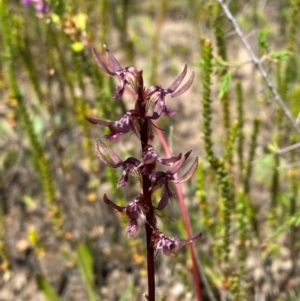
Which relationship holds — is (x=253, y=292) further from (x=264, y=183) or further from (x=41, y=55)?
(x=41, y=55)

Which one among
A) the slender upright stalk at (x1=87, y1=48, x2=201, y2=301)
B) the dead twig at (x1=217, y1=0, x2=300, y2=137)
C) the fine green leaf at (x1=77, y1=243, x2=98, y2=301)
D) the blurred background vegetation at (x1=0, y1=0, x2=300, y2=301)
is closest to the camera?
the slender upright stalk at (x1=87, y1=48, x2=201, y2=301)

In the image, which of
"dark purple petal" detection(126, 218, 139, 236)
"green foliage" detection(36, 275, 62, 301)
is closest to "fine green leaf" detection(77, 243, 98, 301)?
"green foliage" detection(36, 275, 62, 301)

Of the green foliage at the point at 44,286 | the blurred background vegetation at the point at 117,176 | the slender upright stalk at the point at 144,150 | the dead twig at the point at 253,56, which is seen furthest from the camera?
the green foliage at the point at 44,286

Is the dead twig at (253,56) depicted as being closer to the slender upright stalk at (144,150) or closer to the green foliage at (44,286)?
the slender upright stalk at (144,150)

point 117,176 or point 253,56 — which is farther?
point 117,176

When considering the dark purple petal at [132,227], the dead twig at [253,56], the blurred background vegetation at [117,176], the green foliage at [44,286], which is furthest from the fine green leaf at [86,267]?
the dark purple petal at [132,227]

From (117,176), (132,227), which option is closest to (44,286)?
(117,176)

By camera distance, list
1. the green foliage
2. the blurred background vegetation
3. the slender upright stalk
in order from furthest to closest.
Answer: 1. the green foliage
2. the blurred background vegetation
3. the slender upright stalk

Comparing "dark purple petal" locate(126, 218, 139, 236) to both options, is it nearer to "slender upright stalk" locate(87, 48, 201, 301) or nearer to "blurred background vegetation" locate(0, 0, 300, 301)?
"slender upright stalk" locate(87, 48, 201, 301)

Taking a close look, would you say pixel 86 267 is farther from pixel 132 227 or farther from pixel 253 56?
pixel 132 227
